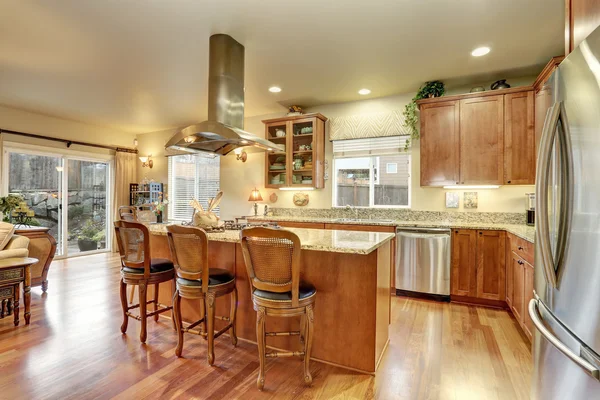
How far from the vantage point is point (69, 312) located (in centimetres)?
315

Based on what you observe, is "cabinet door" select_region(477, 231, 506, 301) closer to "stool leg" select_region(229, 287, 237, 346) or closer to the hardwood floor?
the hardwood floor

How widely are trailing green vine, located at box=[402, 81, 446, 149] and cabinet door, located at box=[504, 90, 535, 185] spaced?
77 cm

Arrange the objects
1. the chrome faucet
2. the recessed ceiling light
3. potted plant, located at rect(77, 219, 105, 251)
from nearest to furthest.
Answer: the recessed ceiling light, the chrome faucet, potted plant, located at rect(77, 219, 105, 251)

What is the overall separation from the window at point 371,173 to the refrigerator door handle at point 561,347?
10.6ft

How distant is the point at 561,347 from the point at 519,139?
127 inches

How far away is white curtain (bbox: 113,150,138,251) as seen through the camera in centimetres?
675

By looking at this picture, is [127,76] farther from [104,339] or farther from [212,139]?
[104,339]

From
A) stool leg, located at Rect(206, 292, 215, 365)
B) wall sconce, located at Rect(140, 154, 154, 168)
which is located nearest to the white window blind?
stool leg, located at Rect(206, 292, 215, 365)

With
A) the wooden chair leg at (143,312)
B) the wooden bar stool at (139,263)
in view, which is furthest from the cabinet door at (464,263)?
the wooden chair leg at (143,312)

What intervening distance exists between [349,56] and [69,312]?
409 centimetres

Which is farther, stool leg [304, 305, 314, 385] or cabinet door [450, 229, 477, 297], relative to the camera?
cabinet door [450, 229, 477, 297]

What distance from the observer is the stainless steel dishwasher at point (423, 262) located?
3.57 m

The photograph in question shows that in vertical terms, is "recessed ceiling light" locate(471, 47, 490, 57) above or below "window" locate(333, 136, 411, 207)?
above

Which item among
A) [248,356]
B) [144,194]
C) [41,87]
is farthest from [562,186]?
[144,194]
